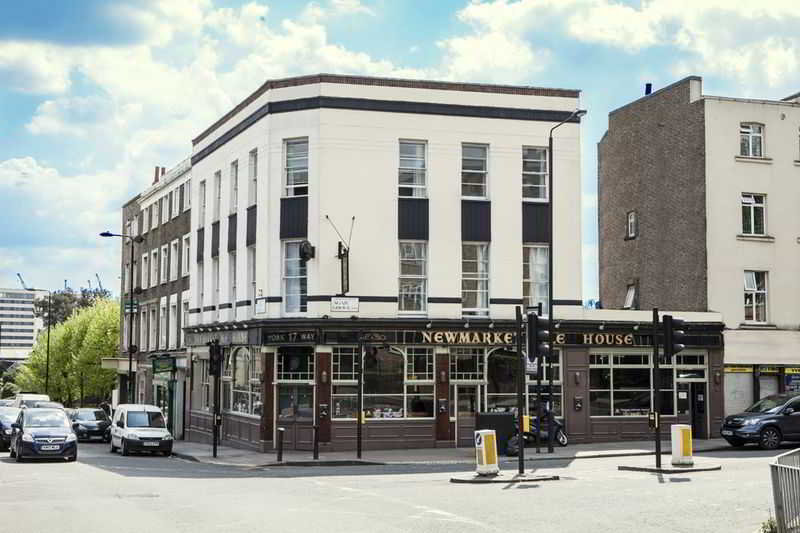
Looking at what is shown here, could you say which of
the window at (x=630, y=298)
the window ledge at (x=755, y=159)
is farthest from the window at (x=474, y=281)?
the window ledge at (x=755, y=159)

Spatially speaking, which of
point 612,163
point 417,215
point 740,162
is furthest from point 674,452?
point 612,163

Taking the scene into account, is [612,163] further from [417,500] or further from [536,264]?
[417,500]

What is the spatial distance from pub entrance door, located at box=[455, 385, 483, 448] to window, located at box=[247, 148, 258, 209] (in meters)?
9.86

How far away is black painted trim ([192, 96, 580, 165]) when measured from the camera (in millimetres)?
34594

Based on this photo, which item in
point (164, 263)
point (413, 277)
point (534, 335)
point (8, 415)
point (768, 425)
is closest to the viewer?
point (534, 335)

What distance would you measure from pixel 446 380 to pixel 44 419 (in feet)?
41.4

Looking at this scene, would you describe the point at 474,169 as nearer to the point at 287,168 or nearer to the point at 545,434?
the point at 287,168

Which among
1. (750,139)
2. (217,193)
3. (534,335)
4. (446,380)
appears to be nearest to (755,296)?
(750,139)

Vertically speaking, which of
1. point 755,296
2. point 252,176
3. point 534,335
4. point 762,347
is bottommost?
point 762,347

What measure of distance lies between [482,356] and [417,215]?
16.8 feet

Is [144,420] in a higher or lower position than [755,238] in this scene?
lower

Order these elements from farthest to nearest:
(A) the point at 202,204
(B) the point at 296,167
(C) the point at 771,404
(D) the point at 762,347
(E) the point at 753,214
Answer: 1. (A) the point at 202,204
2. (E) the point at 753,214
3. (D) the point at 762,347
4. (B) the point at 296,167
5. (C) the point at 771,404

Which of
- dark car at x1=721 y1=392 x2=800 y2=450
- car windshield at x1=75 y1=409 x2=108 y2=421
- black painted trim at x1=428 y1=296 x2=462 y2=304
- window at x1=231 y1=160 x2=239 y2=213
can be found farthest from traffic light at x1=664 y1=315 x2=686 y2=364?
car windshield at x1=75 y1=409 x2=108 y2=421

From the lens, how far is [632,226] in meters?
42.9
